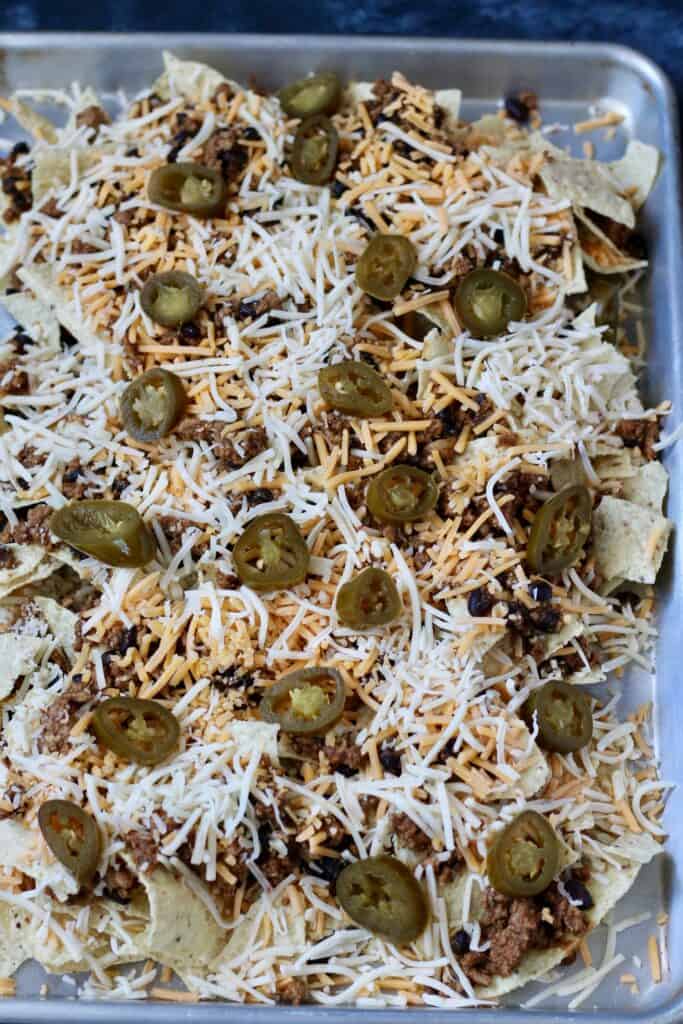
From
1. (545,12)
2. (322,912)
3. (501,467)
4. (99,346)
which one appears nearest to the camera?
(322,912)

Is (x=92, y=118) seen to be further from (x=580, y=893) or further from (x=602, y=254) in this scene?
(x=580, y=893)

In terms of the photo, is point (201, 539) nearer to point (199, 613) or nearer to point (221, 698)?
point (199, 613)

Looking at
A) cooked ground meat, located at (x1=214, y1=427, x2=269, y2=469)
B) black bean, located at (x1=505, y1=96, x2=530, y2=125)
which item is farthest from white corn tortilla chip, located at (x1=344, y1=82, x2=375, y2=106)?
cooked ground meat, located at (x1=214, y1=427, x2=269, y2=469)

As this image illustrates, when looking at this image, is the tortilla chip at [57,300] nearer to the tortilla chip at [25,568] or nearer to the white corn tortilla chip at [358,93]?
the tortilla chip at [25,568]

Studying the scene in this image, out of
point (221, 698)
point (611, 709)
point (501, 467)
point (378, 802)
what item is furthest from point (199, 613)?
point (611, 709)

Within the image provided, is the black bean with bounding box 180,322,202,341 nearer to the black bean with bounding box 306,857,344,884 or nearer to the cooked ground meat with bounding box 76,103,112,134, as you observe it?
the cooked ground meat with bounding box 76,103,112,134

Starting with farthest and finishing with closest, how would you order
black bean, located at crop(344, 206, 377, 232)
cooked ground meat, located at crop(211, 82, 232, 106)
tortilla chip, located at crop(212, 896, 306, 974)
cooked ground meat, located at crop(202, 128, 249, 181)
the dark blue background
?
the dark blue background → cooked ground meat, located at crop(211, 82, 232, 106) → cooked ground meat, located at crop(202, 128, 249, 181) → black bean, located at crop(344, 206, 377, 232) → tortilla chip, located at crop(212, 896, 306, 974)

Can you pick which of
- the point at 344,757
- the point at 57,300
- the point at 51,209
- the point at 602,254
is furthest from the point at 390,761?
the point at 51,209
